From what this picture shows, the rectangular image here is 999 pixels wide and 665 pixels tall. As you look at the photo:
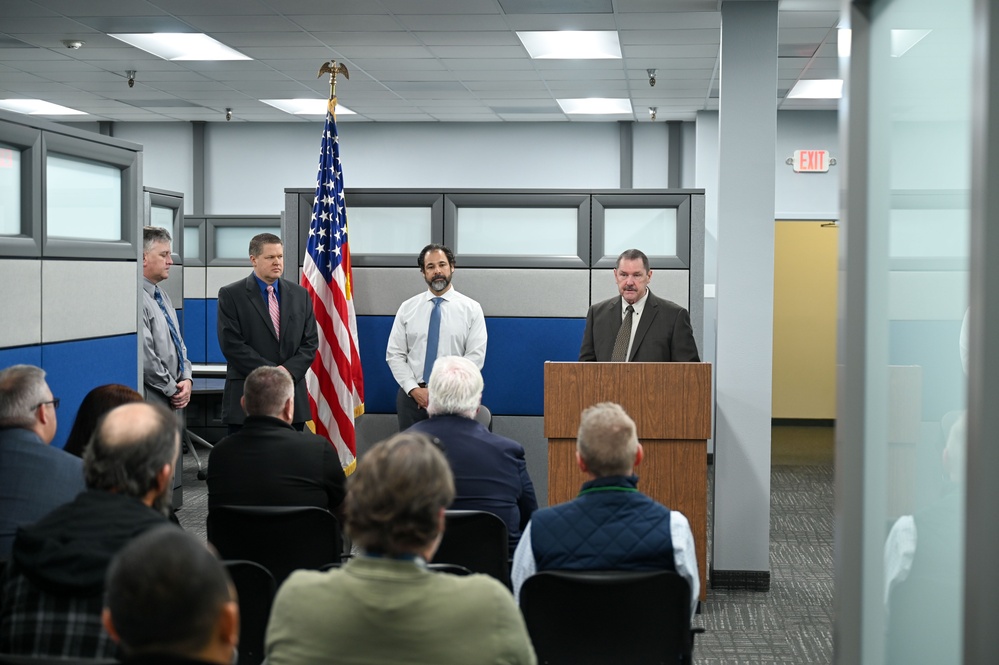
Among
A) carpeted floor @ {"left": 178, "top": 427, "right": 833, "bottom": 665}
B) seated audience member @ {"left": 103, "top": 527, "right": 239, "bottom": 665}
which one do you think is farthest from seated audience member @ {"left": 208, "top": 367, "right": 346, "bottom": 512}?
seated audience member @ {"left": 103, "top": 527, "right": 239, "bottom": 665}

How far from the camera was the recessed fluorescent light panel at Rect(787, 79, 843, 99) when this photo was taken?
862 centimetres

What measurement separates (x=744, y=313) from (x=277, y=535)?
2.62 metres

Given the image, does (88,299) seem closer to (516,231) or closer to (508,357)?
(508,357)

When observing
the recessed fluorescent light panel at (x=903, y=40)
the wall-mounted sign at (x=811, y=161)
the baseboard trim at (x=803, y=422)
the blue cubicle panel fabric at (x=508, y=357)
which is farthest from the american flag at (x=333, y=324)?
the baseboard trim at (x=803, y=422)

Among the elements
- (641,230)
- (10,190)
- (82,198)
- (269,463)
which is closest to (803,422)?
(641,230)

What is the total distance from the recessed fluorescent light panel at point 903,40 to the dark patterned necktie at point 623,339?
2719mm

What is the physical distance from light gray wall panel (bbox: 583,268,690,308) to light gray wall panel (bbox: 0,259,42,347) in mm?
3209

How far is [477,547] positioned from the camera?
2873 mm

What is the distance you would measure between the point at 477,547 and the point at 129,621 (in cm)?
171

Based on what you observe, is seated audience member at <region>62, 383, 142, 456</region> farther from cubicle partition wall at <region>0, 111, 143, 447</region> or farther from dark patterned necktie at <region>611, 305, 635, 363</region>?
dark patterned necktie at <region>611, 305, 635, 363</region>

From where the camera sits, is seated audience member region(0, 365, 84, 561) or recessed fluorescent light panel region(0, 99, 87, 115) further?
recessed fluorescent light panel region(0, 99, 87, 115)

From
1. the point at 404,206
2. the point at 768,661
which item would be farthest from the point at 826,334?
the point at 768,661

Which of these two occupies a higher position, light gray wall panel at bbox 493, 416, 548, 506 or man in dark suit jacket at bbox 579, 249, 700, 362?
man in dark suit jacket at bbox 579, 249, 700, 362

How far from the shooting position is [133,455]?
2.04 metres
